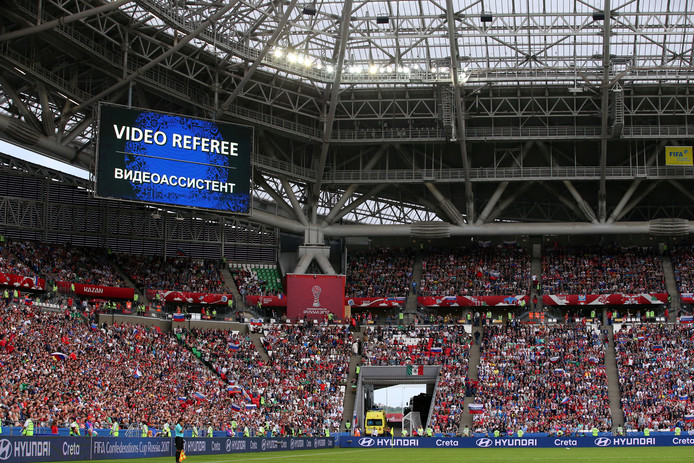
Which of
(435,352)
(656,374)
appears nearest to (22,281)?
(435,352)

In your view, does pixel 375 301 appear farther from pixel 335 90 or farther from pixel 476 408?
pixel 335 90

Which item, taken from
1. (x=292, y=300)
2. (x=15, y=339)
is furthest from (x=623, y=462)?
(x=292, y=300)

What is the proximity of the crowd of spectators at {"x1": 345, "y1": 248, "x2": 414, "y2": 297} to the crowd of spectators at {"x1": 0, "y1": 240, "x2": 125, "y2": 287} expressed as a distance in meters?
19.3

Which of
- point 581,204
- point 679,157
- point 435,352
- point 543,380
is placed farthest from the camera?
point 581,204

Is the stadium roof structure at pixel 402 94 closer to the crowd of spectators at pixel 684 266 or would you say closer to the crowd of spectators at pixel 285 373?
the crowd of spectators at pixel 684 266

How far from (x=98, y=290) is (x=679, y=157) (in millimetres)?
42378

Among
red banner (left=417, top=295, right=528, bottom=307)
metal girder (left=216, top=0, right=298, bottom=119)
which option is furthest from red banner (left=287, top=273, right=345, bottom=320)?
metal girder (left=216, top=0, right=298, bottom=119)

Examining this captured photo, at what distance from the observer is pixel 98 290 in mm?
60406

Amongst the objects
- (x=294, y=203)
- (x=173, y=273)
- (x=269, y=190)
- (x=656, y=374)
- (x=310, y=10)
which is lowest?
(x=656, y=374)

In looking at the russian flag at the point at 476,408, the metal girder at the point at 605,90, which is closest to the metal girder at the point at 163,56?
the metal girder at the point at 605,90

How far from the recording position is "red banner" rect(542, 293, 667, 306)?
6644cm

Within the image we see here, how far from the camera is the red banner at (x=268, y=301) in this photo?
6838cm

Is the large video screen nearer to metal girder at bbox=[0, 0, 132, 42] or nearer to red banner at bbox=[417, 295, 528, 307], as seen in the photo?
metal girder at bbox=[0, 0, 132, 42]

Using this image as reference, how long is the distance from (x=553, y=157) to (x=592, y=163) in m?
3.89
